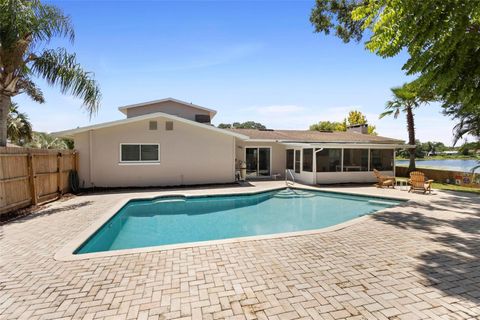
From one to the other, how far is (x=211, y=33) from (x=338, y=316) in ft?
41.6

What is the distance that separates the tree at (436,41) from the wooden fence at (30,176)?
10.8m

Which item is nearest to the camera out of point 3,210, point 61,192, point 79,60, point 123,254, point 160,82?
point 123,254

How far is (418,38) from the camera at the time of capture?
3.39m

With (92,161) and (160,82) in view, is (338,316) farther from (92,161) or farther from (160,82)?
(160,82)

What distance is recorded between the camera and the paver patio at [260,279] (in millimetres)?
3543

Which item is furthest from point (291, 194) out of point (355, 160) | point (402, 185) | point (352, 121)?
point (352, 121)

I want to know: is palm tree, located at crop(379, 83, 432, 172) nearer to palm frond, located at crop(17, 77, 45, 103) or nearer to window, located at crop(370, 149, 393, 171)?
window, located at crop(370, 149, 393, 171)

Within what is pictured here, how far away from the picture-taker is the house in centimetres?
1446

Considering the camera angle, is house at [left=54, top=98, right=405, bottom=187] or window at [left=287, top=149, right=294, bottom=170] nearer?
house at [left=54, top=98, right=405, bottom=187]

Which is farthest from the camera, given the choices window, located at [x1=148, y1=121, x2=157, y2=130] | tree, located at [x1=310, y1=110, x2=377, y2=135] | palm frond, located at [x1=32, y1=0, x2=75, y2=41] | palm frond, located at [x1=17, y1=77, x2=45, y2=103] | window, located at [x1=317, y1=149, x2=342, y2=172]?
A: tree, located at [x1=310, y1=110, x2=377, y2=135]

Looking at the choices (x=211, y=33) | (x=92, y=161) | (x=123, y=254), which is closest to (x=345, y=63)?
(x=211, y=33)

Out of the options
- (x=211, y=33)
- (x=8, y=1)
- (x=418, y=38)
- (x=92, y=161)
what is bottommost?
(x=92, y=161)

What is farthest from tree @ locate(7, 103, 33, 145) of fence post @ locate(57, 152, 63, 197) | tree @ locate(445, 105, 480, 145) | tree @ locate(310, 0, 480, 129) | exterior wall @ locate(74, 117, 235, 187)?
tree @ locate(445, 105, 480, 145)

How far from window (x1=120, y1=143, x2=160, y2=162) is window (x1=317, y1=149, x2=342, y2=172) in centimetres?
1046
